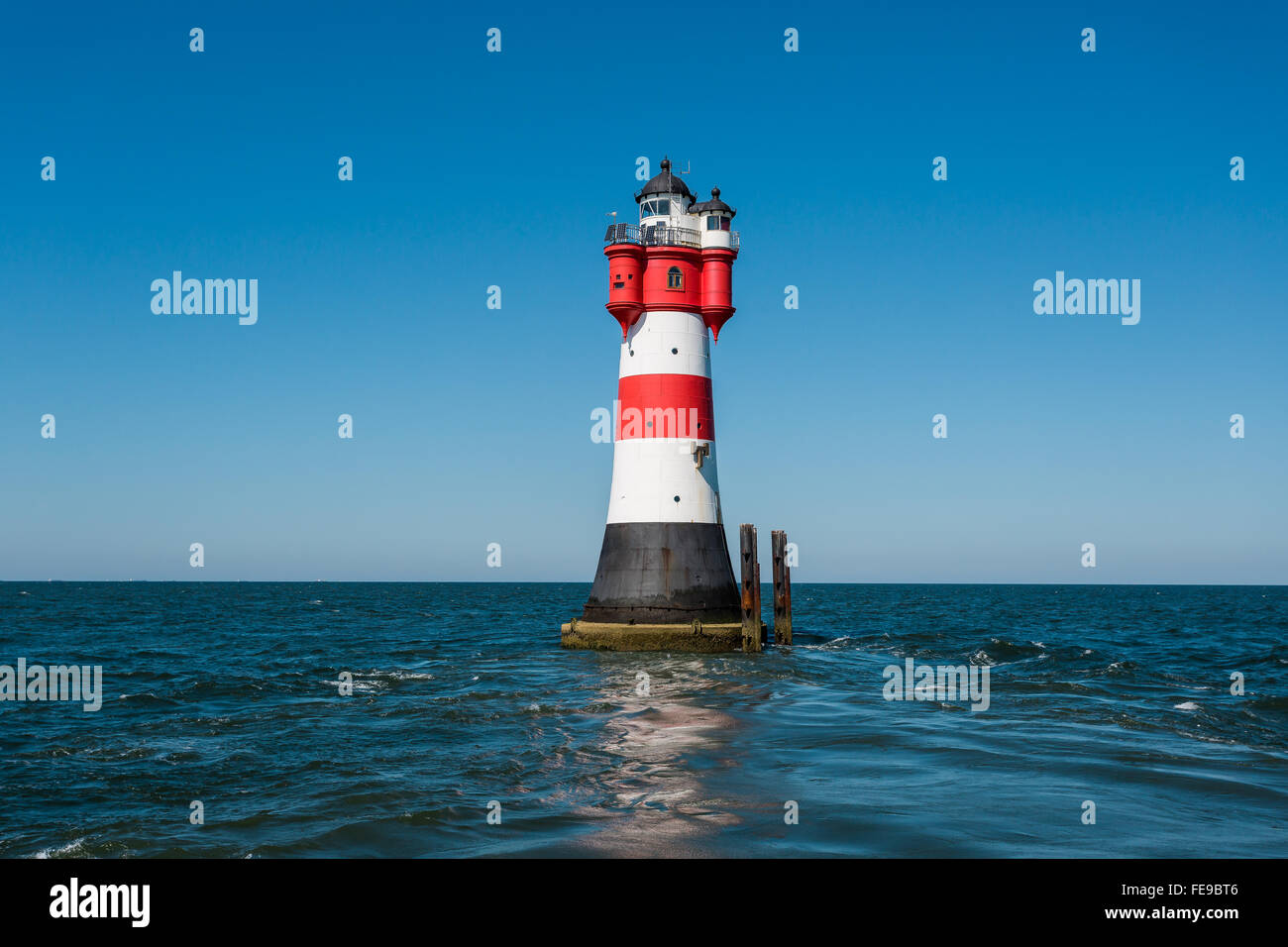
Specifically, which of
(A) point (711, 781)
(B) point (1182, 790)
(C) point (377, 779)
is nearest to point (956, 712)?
(B) point (1182, 790)

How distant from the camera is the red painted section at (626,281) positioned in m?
31.4

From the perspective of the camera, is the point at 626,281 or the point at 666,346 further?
the point at 626,281

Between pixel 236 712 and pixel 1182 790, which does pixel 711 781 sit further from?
pixel 236 712

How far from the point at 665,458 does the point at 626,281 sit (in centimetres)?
574

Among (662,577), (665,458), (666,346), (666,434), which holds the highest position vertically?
(666,346)

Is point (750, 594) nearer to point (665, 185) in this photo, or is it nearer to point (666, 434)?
point (666, 434)

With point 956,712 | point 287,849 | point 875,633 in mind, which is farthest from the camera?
point 875,633

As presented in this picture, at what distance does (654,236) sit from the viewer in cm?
3198

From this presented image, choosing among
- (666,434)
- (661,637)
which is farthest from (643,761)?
(666,434)

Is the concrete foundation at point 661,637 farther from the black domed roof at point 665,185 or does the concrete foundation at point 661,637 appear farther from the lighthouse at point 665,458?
the black domed roof at point 665,185

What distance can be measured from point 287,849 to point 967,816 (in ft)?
25.3

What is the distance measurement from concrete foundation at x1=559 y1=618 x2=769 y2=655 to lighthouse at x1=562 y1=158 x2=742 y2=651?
0.03 metres
